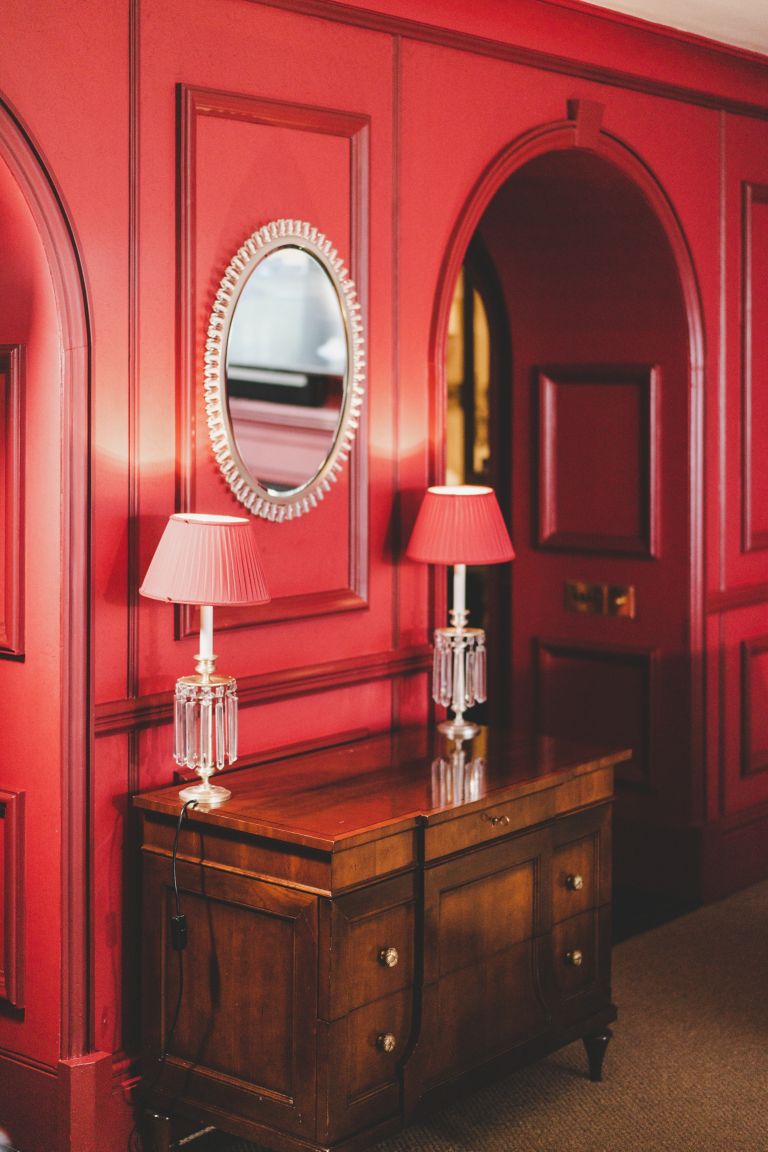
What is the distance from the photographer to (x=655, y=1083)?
3.54 m

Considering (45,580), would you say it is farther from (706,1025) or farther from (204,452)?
(706,1025)

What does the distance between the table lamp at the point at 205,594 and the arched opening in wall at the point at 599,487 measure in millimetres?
2078

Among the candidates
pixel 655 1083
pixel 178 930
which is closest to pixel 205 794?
pixel 178 930

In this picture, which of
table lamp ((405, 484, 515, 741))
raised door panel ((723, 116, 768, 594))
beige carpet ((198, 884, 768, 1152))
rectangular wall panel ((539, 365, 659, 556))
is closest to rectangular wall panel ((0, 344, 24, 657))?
table lamp ((405, 484, 515, 741))

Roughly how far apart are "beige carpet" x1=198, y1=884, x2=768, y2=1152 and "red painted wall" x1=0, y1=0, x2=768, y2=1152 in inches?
29.3

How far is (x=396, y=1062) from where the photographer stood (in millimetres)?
2992

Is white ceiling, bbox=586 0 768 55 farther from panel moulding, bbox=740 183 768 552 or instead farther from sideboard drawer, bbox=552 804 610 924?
sideboard drawer, bbox=552 804 610 924

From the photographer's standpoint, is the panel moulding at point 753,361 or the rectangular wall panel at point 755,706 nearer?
the panel moulding at point 753,361

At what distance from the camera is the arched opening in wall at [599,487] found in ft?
15.5

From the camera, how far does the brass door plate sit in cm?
493

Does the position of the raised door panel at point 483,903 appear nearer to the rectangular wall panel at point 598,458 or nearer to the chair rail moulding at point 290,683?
the chair rail moulding at point 290,683

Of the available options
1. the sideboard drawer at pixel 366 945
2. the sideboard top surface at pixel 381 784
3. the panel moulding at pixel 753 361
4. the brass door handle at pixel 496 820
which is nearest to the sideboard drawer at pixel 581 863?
the sideboard top surface at pixel 381 784

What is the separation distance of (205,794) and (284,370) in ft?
3.36

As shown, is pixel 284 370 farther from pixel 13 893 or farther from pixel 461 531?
pixel 13 893
